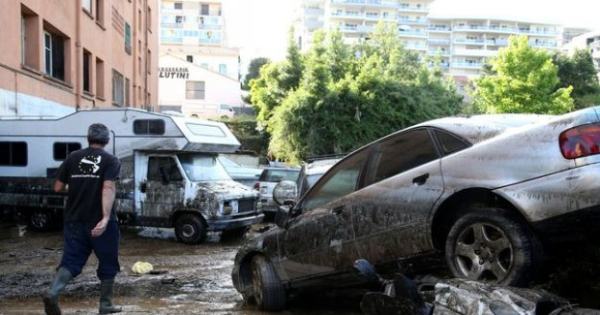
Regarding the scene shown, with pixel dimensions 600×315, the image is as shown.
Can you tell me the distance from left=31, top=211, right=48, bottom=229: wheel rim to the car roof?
1078 cm

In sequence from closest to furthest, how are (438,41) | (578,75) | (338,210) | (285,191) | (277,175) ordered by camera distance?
(338,210)
(285,191)
(277,175)
(578,75)
(438,41)

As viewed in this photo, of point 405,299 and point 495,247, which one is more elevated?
point 495,247

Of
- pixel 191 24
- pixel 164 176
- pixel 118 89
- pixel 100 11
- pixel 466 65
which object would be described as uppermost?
pixel 191 24

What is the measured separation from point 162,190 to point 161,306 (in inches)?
235

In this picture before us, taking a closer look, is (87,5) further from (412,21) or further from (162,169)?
(412,21)

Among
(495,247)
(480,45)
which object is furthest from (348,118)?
(480,45)

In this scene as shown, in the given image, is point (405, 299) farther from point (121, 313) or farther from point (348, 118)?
point (348, 118)

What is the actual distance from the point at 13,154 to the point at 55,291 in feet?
30.0

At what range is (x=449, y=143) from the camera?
14.7 ft

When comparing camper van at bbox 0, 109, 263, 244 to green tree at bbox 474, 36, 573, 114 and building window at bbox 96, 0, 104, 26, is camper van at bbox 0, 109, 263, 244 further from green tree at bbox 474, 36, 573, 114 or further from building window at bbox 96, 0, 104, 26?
green tree at bbox 474, 36, 573, 114

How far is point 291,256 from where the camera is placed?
5.70 meters

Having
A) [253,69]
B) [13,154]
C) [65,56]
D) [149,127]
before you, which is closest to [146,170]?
[149,127]

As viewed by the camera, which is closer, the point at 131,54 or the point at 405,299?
the point at 405,299

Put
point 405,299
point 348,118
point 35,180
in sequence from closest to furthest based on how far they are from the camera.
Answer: point 405,299
point 35,180
point 348,118
